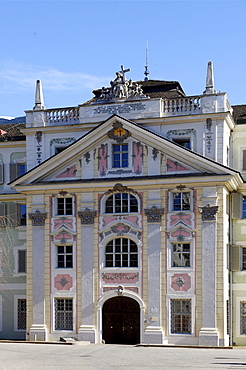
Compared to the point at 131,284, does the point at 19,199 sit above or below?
above

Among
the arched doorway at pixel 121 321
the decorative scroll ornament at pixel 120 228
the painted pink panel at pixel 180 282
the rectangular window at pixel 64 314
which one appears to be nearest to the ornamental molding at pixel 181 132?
the decorative scroll ornament at pixel 120 228

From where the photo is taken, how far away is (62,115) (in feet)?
146

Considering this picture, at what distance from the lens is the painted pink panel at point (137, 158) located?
41719 mm

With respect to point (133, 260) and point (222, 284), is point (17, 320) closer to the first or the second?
point (133, 260)

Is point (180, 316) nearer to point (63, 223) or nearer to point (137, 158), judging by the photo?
point (63, 223)

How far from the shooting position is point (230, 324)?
41.9 m

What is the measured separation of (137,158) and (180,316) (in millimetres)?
9164

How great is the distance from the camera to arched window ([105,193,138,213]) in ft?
138

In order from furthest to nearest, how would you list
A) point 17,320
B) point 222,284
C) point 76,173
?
point 17,320 < point 76,173 < point 222,284

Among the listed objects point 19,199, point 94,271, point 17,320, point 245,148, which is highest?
point 245,148

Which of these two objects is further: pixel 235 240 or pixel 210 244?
pixel 235 240

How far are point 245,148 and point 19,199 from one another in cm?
1440

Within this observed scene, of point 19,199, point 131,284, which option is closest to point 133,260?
point 131,284

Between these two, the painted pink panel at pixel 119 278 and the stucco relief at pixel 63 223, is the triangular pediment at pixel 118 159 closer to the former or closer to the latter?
the stucco relief at pixel 63 223
